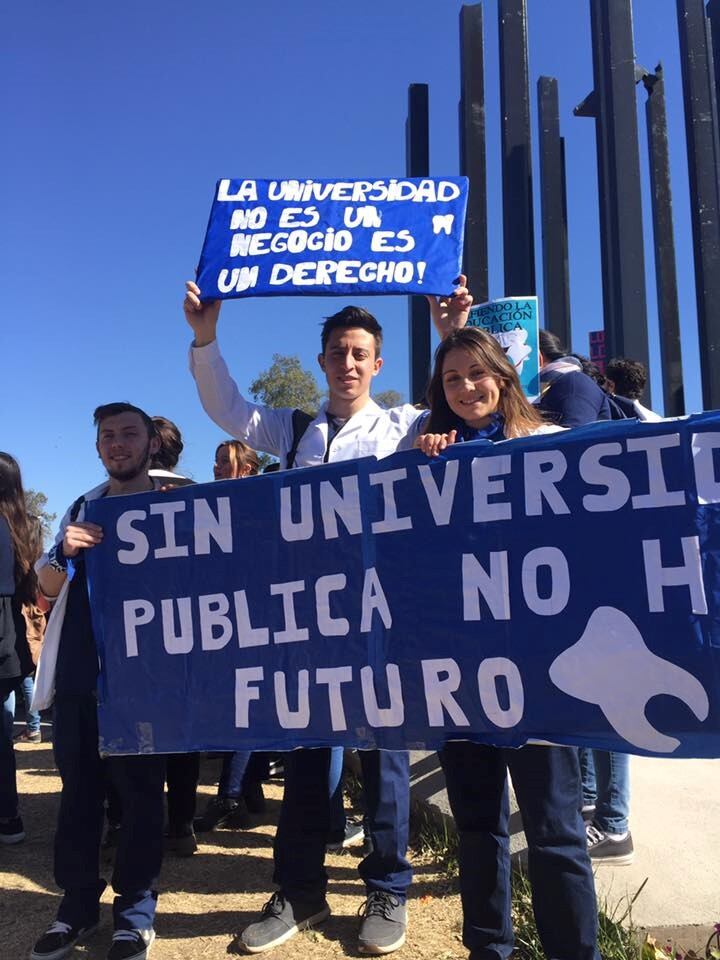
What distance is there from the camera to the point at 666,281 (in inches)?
317

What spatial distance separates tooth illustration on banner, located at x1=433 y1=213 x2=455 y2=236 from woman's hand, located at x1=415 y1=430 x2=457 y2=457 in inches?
44.1

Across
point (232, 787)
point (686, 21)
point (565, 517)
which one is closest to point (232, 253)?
point (565, 517)

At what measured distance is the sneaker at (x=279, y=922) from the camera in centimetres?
267

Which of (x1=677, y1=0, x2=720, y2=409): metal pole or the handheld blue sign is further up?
(x1=677, y1=0, x2=720, y2=409): metal pole

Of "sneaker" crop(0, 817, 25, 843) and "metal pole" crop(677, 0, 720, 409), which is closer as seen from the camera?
"sneaker" crop(0, 817, 25, 843)

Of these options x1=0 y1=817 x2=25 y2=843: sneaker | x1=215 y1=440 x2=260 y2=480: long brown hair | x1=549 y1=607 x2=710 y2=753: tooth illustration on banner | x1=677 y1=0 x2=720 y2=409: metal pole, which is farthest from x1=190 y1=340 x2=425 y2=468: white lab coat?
x1=677 y1=0 x2=720 y2=409: metal pole

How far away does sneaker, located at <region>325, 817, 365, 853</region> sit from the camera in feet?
11.9

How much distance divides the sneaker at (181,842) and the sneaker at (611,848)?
175 centimetres

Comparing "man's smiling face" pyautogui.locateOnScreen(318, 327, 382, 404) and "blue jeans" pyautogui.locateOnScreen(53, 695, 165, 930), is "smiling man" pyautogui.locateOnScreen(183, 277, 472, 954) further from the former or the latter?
"blue jeans" pyautogui.locateOnScreen(53, 695, 165, 930)

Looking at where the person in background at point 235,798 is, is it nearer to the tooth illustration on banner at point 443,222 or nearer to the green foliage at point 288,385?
the tooth illustration on banner at point 443,222

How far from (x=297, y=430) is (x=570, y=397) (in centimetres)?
116

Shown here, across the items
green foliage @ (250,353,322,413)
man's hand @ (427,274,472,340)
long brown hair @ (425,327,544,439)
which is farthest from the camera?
green foliage @ (250,353,322,413)

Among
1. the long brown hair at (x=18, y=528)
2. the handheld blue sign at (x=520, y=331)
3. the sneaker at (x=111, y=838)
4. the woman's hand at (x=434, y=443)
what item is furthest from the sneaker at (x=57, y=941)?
the handheld blue sign at (x=520, y=331)

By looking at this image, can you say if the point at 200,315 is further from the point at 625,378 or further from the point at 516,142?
the point at 516,142
